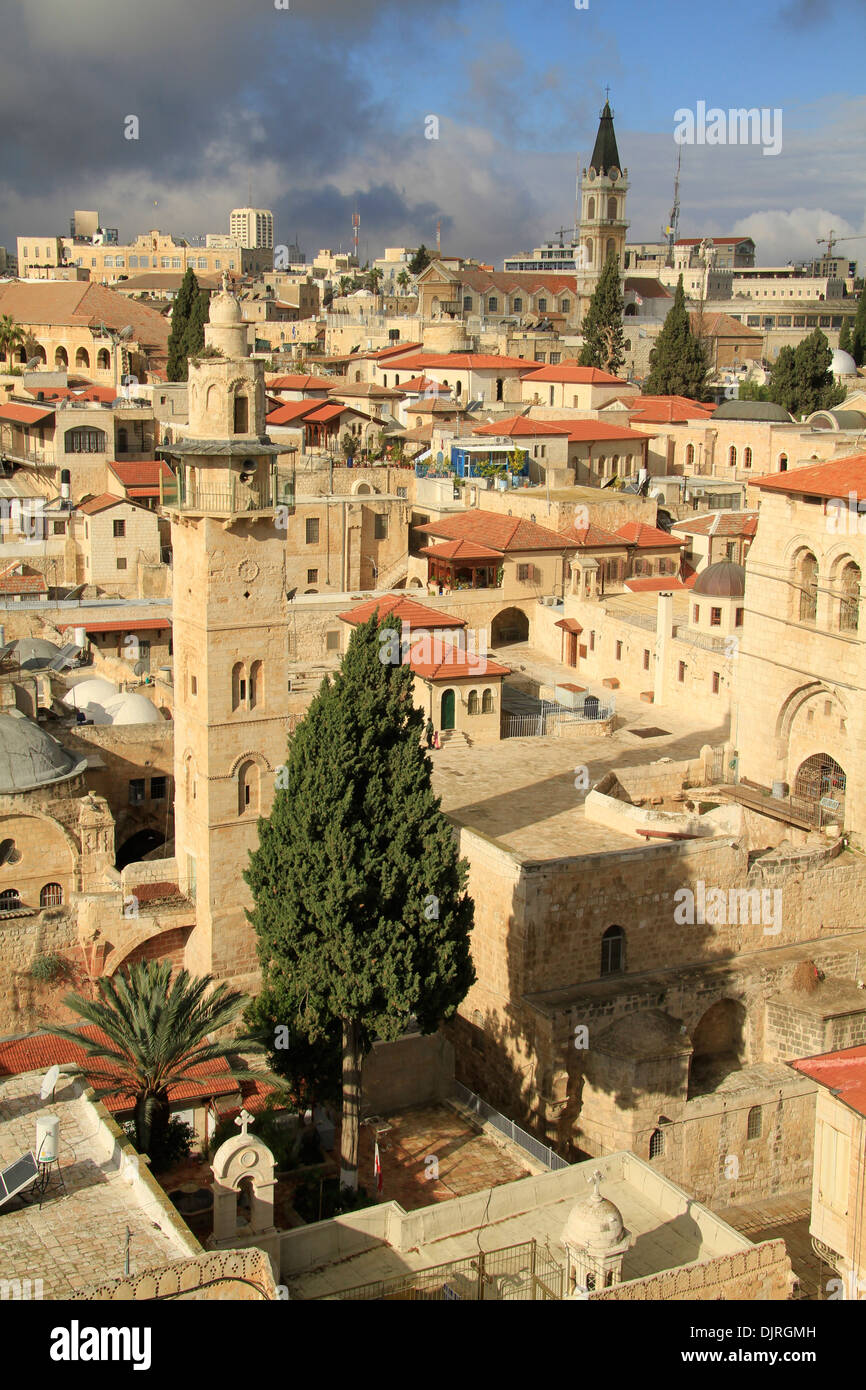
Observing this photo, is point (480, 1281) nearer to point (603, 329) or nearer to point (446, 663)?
point (446, 663)

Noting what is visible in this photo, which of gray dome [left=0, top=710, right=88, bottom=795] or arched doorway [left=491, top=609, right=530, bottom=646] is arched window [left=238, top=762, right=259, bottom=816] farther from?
arched doorway [left=491, top=609, right=530, bottom=646]

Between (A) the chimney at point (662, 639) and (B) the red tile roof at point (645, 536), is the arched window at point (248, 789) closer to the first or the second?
(A) the chimney at point (662, 639)

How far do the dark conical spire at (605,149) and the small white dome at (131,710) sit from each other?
9908 centimetres

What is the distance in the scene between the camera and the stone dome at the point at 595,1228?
17.2m

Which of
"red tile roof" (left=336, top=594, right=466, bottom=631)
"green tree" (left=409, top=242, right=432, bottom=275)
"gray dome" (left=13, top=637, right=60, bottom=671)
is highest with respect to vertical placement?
"green tree" (left=409, top=242, right=432, bottom=275)

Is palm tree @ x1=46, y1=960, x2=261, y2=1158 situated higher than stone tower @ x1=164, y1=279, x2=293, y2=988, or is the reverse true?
stone tower @ x1=164, y1=279, x2=293, y2=988

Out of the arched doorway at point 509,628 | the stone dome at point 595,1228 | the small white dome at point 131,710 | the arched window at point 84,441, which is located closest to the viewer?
the stone dome at point 595,1228

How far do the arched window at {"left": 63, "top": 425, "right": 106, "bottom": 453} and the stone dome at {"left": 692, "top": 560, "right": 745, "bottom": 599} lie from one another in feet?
103

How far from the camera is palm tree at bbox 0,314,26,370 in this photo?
8325 centimetres

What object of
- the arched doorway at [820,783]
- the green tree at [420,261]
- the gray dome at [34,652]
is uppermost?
the green tree at [420,261]

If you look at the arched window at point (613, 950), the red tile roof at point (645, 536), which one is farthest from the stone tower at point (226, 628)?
the red tile roof at point (645, 536)

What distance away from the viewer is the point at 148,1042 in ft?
67.6

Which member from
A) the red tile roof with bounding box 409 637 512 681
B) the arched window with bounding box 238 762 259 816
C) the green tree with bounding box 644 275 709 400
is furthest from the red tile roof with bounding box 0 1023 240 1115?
the green tree with bounding box 644 275 709 400
